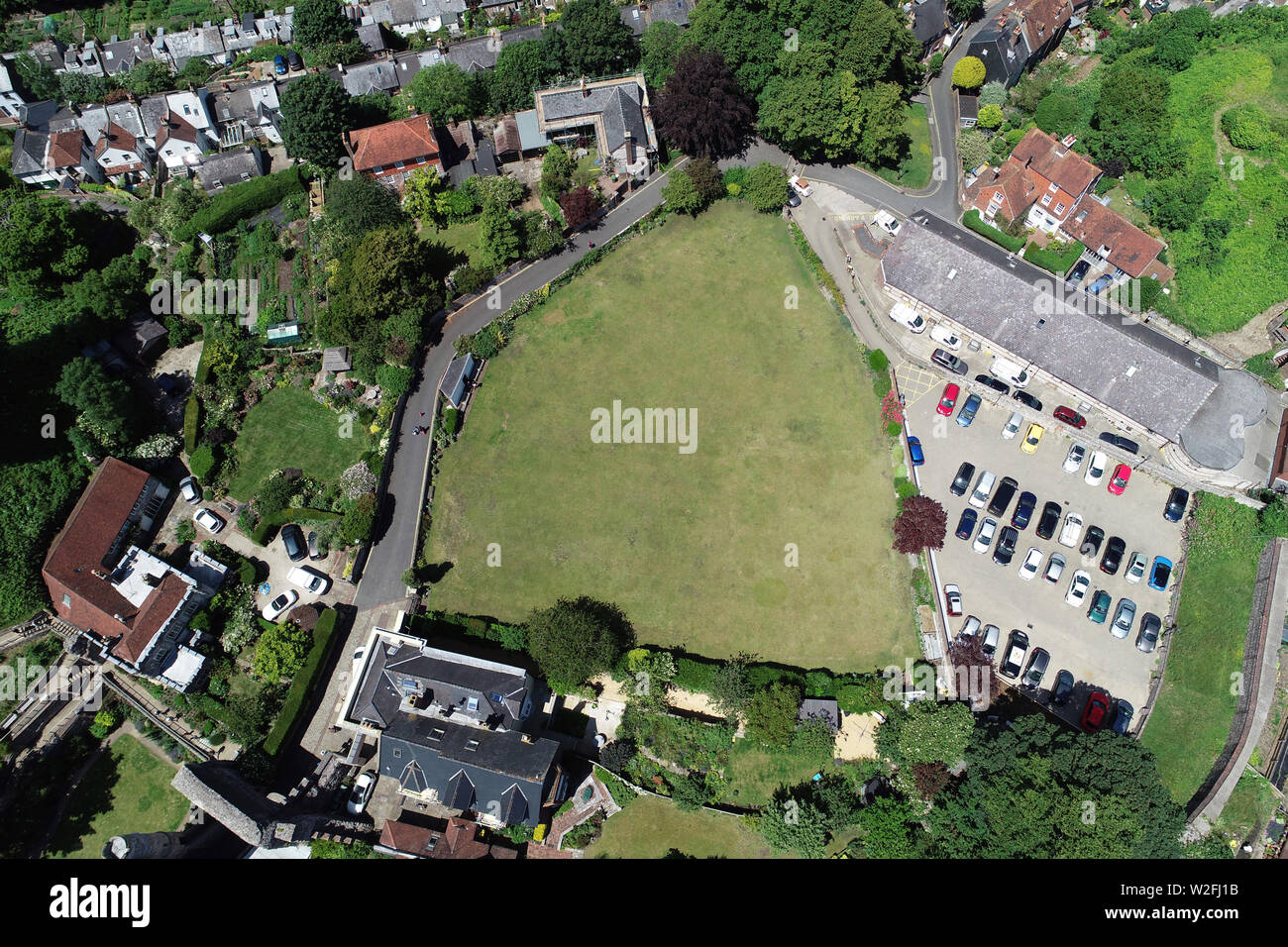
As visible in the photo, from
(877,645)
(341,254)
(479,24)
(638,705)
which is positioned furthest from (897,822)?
(479,24)

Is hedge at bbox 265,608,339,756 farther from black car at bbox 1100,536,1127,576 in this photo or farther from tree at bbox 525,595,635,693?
black car at bbox 1100,536,1127,576

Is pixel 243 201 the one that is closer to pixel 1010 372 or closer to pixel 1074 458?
pixel 1010 372

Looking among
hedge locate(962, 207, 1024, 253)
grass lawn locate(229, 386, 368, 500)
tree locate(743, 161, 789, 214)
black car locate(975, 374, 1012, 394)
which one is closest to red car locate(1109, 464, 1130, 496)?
black car locate(975, 374, 1012, 394)

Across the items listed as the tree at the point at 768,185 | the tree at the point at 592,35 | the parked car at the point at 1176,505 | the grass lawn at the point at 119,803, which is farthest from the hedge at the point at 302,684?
the parked car at the point at 1176,505

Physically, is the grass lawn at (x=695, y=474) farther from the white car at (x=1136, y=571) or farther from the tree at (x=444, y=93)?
the tree at (x=444, y=93)

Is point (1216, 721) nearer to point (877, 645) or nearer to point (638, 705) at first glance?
point (877, 645)

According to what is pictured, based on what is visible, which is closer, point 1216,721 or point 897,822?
point 897,822

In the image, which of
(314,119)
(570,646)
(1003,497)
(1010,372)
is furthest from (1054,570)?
(314,119)
